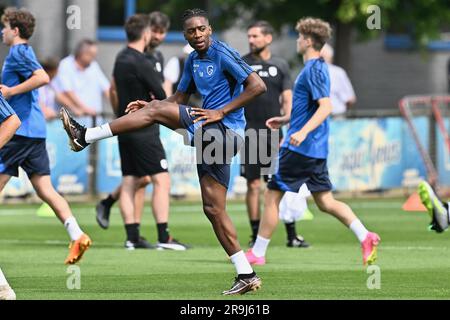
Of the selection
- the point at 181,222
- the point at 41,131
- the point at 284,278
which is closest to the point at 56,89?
the point at 181,222

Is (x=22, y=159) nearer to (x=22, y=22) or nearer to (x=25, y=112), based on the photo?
(x=25, y=112)

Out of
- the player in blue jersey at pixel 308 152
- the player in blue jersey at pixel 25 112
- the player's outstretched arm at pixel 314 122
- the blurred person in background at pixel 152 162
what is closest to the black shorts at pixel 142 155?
the blurred person in background at pixel 152 162

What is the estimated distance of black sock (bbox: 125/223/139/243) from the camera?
1418 cm

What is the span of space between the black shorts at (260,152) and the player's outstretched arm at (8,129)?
5.25m

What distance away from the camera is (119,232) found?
1612 centimetres

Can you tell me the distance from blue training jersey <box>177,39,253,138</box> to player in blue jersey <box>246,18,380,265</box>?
2110 millimetres

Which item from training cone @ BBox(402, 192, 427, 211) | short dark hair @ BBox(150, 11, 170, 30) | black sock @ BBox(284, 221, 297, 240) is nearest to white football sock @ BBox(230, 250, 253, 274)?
black sock @ BBox(284, 221, 297, 240)

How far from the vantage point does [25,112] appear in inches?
507

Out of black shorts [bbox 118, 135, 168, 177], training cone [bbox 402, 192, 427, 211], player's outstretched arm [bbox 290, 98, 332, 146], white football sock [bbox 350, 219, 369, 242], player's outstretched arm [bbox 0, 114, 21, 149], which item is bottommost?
training cone [bbox 402, 192, 427, 211]

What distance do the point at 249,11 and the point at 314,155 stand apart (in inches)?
545

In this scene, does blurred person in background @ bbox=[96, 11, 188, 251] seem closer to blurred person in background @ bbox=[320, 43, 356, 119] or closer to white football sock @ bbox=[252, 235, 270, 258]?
white football sock @ bbox=[252, 235, 270, 258]

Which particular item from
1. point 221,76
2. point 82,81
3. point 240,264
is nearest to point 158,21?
point 221,76

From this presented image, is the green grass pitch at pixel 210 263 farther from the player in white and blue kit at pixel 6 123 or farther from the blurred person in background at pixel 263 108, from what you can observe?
the player in white and blue kit at pixel 6 123

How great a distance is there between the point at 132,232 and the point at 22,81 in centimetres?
233
